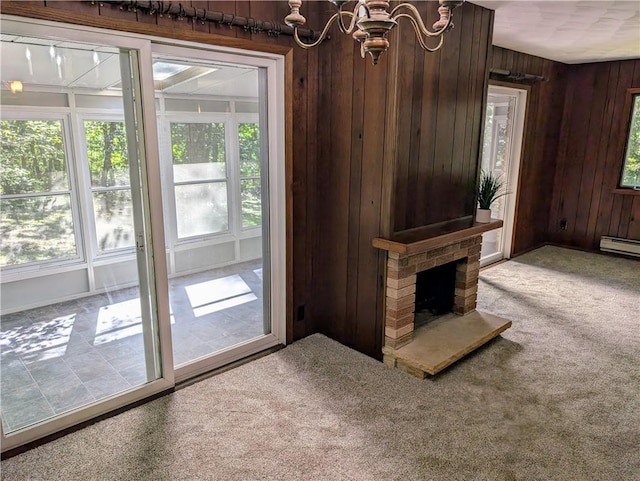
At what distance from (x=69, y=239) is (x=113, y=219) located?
108cm

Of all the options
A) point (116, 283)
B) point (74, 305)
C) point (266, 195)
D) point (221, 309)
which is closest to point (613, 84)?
point (266, 195)

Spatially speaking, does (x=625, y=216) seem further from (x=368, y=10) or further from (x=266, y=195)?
(x=368, y=10)

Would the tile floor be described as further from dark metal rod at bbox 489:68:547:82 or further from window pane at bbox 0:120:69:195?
dark metal rod at bbox 489:68:547:82

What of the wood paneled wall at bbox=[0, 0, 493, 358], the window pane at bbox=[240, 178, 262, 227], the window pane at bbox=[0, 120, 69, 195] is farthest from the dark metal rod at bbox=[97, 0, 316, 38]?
the window pane at bbox=[0, 120, 69, 195]

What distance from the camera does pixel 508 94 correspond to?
16.6 ft

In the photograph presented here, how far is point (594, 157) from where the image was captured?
222 inches

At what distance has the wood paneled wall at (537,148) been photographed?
5223 mm

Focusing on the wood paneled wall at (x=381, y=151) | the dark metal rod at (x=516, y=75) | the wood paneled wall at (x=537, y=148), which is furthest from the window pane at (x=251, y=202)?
the wood paneled wall at (x=537, y=148)

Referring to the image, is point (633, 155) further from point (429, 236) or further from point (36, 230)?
point (36, 230)

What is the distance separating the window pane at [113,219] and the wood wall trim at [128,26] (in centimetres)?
86

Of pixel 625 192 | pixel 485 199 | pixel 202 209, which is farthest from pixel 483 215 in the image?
pixel 625 192

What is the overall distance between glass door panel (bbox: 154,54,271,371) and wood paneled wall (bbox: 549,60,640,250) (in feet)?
15.3

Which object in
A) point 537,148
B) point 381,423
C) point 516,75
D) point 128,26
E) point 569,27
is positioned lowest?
point 381,423

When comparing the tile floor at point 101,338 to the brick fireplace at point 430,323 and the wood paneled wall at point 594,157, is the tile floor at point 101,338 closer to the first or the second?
the brick fireplace at point 430,323
